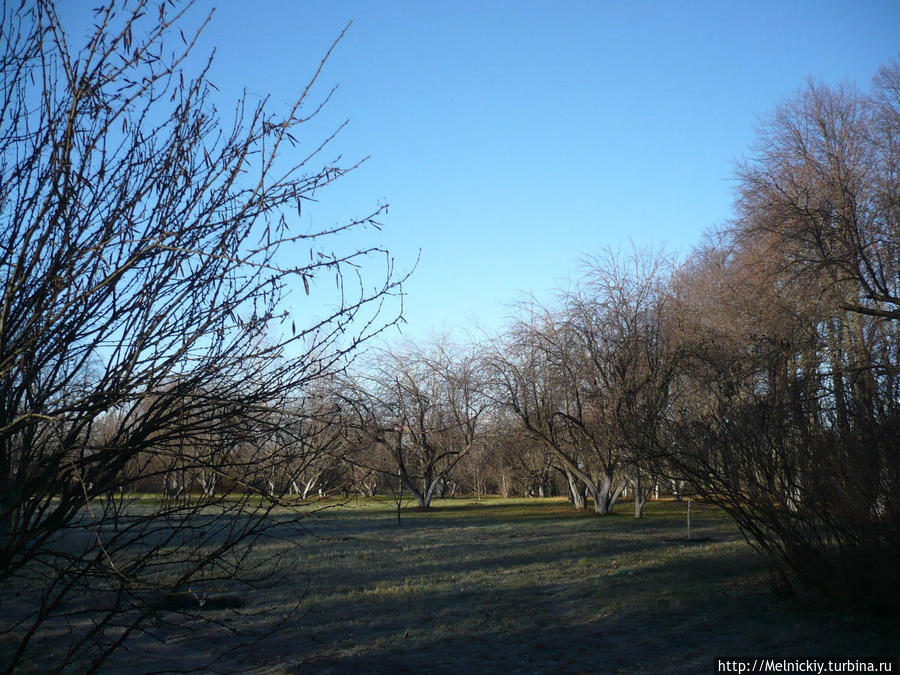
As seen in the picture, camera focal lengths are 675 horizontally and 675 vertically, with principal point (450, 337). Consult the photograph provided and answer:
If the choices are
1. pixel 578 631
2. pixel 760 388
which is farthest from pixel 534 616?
pixel 760 388

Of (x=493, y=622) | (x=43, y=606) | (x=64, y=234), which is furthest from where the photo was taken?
(x=493, y=622)

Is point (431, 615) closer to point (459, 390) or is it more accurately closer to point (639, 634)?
point (639, 634)

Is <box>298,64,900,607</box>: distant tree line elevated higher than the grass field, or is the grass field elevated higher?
<box>298,64,900,607</box>: distant tree line

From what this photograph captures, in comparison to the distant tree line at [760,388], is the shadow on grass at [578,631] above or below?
below

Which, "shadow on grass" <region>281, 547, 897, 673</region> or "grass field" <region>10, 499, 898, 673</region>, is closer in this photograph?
"shadow on grass" <region>281, 547, 897, 673</region>

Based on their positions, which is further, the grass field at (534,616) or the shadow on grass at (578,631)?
the grass field at (534,616)

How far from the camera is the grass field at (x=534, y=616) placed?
7621 millimetres

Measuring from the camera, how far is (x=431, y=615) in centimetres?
993

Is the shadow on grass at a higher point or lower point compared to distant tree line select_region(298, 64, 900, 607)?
lower

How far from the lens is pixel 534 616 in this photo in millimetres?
9805

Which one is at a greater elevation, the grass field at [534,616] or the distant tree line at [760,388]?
the distant tree line at [760,388]

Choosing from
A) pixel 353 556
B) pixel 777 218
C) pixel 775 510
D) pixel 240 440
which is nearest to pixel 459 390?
pixel 353 556

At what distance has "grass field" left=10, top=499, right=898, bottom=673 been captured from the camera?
762 centimetres

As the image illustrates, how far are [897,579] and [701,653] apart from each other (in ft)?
8.37
